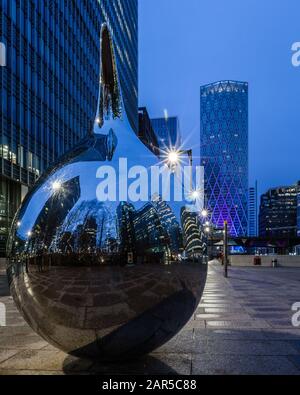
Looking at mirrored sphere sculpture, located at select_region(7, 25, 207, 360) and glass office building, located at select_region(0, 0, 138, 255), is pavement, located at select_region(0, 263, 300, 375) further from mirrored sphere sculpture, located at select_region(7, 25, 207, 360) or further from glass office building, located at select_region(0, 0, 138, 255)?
glass office building, located at select_region(0, 0, 138, 255)

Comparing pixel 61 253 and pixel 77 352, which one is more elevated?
pixel 61 253

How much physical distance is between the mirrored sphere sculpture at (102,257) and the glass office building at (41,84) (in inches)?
1159

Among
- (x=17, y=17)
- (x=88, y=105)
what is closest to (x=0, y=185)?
(x=17, y=17)

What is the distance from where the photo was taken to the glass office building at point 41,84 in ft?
126

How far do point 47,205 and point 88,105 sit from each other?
59696mm

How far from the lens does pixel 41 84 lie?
45.9 metres

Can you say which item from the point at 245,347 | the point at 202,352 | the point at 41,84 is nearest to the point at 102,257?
the point at 202,352

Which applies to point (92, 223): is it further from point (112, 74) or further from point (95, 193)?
point (112, 74)

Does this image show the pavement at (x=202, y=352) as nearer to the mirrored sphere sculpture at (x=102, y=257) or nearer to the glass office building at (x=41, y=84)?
the mirrored sphere sculpture at (x=102, y=257)

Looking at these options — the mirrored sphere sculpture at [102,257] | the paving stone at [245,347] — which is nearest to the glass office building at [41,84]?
the paving stone at [245,347]

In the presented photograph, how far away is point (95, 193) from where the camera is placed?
14.6 ft
